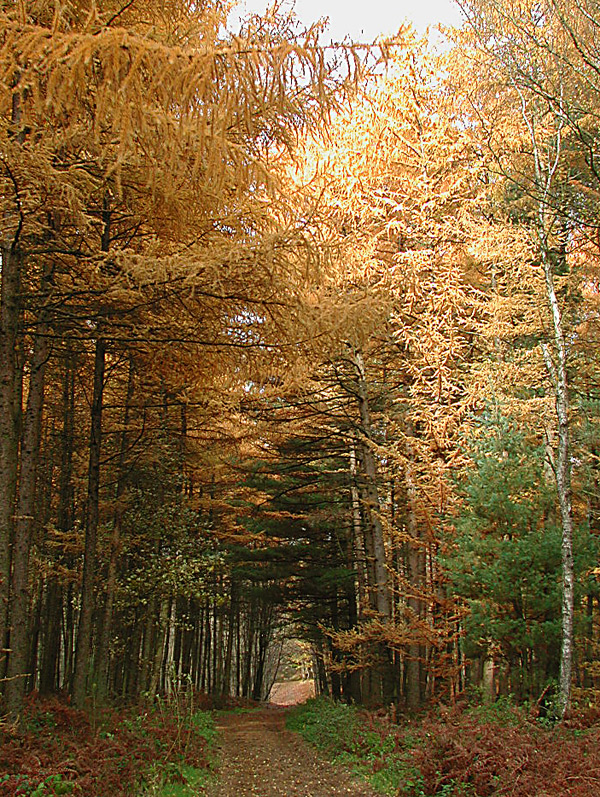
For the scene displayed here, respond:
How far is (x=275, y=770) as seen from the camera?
9422 mm

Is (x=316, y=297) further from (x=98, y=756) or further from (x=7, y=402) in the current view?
(x=98, y=756)

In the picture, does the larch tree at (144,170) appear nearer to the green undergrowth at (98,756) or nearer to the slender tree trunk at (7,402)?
the slender tree trunk at (7,402)

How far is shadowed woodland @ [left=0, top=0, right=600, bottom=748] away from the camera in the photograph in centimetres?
468

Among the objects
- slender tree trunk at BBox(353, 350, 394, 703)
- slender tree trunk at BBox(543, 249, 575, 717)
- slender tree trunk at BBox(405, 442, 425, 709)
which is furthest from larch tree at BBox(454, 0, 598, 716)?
slender tree trunk at BBox(353, 350, 394, 703)

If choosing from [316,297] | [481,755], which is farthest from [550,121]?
[481,755]

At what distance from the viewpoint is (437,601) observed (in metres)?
10.0

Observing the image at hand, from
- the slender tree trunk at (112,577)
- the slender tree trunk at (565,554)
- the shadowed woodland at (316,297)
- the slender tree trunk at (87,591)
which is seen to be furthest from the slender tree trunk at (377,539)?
the slender tree trunk at (87,591)

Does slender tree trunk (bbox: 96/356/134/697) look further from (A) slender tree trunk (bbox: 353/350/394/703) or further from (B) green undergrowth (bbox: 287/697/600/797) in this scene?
(B) green undergrowth (bbox: 287/697/600/797)

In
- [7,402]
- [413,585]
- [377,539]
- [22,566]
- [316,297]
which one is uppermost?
[316,297]

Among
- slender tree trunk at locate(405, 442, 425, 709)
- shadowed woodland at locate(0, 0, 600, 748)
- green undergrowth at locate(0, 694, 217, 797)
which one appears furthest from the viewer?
slender tree trunk at locate(405, 442, 425, 709)

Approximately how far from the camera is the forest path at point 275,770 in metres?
7.67

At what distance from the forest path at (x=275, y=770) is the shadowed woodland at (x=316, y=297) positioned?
2066 millimetres

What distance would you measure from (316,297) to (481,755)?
5.13m

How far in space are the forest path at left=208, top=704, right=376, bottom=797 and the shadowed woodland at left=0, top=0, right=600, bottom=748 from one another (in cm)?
207
